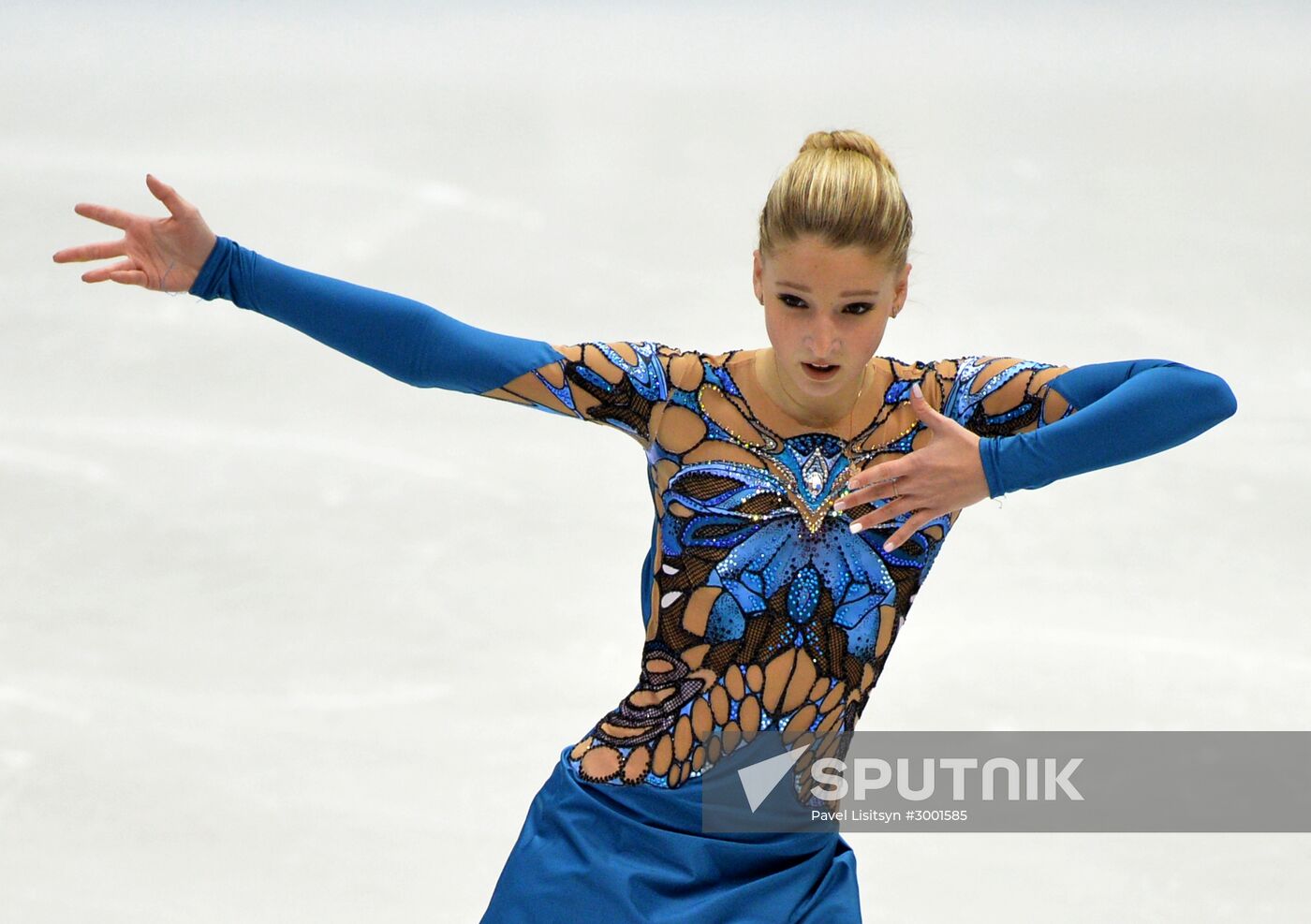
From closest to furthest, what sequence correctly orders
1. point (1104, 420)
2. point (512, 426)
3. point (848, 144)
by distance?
point (1104, 420) < point (848, 144) < point (512, 426)

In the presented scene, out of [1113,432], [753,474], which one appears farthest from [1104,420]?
[753,474]

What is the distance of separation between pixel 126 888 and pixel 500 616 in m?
1.17

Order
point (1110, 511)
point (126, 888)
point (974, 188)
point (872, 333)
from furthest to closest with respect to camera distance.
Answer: point (974, 188) < point (1110, 511) < point (126, 888) < point (872, 333)

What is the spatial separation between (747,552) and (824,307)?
38 centimetres

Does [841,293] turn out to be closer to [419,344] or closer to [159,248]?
[419,344]

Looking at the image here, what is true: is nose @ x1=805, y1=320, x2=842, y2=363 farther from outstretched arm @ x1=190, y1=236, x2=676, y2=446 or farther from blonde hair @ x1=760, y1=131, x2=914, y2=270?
outstretched arm @ x1=190, y1=236, x2=676, y2=446

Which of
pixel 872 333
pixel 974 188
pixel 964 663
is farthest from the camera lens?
pixel 974 188

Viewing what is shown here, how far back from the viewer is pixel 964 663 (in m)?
4.76

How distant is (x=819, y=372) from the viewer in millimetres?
2740

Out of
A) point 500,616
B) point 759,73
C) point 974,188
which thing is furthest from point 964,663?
point 759,73

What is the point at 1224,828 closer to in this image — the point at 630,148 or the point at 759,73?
the point at 630,148

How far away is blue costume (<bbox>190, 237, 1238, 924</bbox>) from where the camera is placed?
2791 millimetres

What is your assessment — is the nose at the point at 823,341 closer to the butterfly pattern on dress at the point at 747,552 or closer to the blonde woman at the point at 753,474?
the blonde woman at the point at 753,474

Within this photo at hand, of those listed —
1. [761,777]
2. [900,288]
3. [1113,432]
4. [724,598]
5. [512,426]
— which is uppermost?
[512,426]
